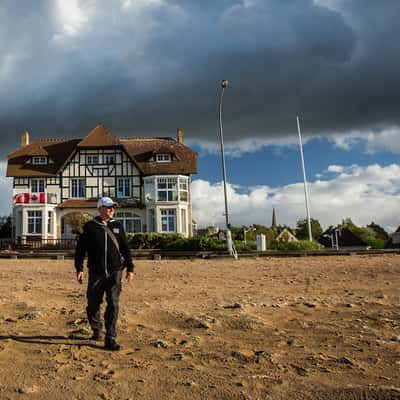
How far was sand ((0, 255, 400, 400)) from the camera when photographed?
4.21 meters

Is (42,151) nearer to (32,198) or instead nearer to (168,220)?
(32,198)

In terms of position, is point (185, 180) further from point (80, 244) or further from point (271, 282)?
point (80, 244)

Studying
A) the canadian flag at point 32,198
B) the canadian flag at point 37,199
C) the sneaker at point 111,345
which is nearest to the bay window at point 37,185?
the canadian flag at point 32,198

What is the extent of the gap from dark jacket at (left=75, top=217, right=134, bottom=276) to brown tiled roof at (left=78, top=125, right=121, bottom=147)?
36888 mm

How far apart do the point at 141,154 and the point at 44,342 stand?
38.7 m

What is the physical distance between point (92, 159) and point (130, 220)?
6.80 metres

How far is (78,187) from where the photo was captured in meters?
42.1

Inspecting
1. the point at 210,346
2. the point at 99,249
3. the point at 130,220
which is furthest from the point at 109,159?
the point at 210,346

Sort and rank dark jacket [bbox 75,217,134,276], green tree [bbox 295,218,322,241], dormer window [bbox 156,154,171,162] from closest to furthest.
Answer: dark jacket [bbox 75,217,134,276] → dormer window [bbox 156,154,171,162] → green tree [bbox 295,218,322,241]

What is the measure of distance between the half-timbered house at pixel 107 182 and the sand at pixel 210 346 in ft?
103

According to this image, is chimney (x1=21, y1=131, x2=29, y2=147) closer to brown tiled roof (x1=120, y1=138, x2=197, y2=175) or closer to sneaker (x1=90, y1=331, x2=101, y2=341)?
brown tiled roof (x1=120, y1=138, x2=197, y2=175)

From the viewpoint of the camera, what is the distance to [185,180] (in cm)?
4194

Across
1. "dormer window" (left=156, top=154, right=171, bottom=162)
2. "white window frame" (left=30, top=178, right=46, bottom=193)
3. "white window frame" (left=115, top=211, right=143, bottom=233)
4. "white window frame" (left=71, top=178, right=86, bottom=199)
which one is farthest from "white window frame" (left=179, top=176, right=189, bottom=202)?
"white window frame" (left=30, top=178, right=46, bottom=193)

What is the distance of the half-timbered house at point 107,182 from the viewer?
133ft
